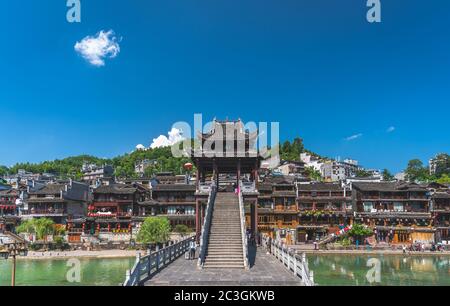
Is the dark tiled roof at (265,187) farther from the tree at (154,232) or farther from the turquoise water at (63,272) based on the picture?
the turquoise water at (63,272)

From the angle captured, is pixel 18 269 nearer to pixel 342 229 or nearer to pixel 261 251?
pixel 261 251

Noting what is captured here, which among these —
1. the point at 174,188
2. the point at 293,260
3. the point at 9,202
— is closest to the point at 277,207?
the point at 174,188

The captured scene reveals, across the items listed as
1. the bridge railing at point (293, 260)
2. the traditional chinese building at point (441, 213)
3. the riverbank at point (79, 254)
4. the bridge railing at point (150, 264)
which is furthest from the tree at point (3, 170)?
the bridge railing at point (293, 260)

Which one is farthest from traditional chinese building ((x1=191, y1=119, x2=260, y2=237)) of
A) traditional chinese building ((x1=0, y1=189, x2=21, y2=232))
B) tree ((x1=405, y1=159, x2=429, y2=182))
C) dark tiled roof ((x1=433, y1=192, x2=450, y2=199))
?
tree ((x1=405, y1=159, x2=429, y2=182))

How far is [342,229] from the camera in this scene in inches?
2709

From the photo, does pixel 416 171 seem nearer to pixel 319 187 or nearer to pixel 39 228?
pixel 319 187

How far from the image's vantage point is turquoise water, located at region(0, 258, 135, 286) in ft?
129

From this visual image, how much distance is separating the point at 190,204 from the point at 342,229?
2808cm

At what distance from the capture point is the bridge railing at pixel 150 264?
15.4 m

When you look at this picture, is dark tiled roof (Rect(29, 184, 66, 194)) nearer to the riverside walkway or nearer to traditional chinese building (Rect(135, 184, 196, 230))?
traditional chinese building (Rect(135, 184, 196, 230))

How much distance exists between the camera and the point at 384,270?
151 ft

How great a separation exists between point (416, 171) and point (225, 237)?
132 m
